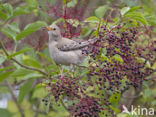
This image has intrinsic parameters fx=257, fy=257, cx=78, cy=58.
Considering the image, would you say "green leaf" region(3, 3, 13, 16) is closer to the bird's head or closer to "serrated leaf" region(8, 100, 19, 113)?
the bird's head

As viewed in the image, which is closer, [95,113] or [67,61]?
[95,113]

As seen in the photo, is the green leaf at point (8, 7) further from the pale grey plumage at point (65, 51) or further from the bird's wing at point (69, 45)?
the bird's wing at point (69, 45)

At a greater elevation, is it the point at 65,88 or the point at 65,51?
the point at 65,51

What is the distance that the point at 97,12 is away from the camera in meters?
3.38

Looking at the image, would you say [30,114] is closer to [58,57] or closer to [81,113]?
[58,57]

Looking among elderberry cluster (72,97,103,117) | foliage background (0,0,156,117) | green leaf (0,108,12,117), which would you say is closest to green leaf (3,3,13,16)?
foliage background (0,0,156,117)

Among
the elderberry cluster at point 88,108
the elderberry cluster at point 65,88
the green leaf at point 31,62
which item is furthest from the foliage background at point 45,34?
the elderberry cluster at point 88,108

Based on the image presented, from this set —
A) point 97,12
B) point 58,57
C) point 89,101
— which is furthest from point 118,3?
point 89,101

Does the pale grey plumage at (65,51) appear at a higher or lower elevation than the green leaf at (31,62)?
higher

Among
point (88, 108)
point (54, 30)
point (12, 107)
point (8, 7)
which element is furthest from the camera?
point (12, 107)

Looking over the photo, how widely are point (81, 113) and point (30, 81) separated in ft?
4.97

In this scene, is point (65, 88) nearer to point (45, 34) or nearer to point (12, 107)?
point (45, 34)

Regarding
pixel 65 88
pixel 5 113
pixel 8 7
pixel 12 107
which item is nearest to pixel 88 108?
pixel 65 88

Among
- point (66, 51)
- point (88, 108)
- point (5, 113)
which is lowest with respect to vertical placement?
point (5, 113)
